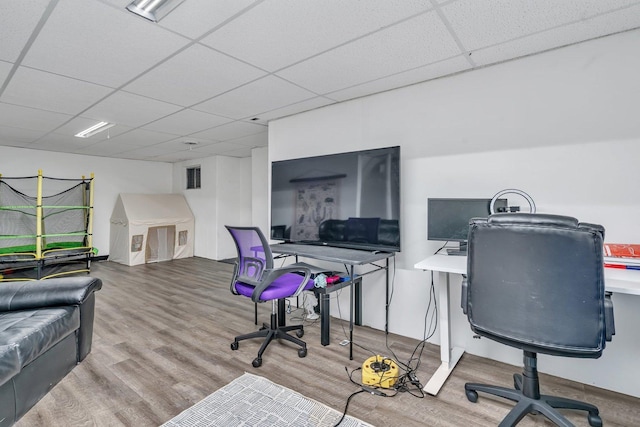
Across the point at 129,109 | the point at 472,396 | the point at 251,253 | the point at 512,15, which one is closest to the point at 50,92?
the point at 129,109

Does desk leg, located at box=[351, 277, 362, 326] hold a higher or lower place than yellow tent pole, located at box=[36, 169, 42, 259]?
lower

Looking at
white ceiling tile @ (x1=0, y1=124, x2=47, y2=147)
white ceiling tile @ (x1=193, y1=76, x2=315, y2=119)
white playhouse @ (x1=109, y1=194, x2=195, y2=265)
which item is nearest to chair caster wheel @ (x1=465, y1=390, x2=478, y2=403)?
white ceiling tile @ (x1=193, y1=76, x2=315, y2=119)

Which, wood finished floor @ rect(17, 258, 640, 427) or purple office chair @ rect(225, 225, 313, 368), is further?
purple office chair @ rect(225, 225, 313, 368)

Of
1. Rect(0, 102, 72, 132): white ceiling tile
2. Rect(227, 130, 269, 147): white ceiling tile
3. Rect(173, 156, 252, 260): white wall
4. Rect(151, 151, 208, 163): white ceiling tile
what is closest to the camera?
Rect(0, 102, 72, 132): white ceiling tile

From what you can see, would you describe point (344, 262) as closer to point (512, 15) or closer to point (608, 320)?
point (608, 320)

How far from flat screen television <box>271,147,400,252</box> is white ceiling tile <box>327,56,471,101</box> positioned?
0.62 metres

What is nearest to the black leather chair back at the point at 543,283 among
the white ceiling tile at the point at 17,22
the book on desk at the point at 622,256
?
the book on desk at the point at 622,256

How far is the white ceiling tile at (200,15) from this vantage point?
5.57 ft

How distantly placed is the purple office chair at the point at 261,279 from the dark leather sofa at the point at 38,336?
1068mm

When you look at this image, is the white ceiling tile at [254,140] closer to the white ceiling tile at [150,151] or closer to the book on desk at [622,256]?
the white ceiling tile at [150,151]

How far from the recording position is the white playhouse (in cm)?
618

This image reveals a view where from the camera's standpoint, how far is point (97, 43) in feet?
6.87

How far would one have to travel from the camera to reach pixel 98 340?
9.05ft

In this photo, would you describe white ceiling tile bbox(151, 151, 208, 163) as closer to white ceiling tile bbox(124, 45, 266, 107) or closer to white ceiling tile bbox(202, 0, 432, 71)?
white ceiling tile bbox(124, 45, 266, 107)
